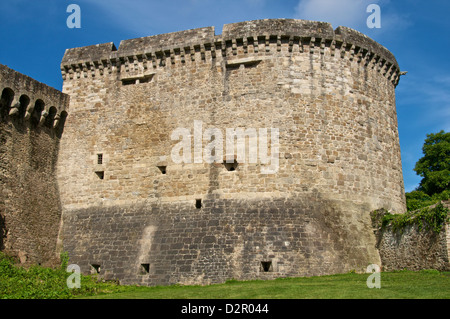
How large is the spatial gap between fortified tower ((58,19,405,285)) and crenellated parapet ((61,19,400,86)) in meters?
0.04

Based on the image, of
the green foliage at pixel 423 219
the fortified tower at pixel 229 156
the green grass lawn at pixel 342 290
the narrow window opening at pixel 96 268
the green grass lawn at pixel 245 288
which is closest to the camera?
the green grass lawn at pixel 342 290

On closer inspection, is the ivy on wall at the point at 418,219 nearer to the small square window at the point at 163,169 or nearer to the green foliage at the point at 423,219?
the green foliage at the point at 423,219

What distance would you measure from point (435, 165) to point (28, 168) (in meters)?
17.4

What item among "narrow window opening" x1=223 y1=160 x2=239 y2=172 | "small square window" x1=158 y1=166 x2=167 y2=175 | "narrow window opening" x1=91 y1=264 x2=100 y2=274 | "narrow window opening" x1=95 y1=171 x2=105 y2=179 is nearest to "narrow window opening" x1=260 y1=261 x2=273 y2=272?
"narrow window opening" x1=223 y1=160 x2=239 y2=172

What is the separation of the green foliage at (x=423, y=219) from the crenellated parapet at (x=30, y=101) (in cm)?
1081

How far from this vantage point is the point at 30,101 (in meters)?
14.9

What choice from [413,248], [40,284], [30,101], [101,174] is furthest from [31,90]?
[413,248]

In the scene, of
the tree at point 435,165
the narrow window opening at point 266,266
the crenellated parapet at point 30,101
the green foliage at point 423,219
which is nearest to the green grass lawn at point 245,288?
the narrow window opening at point 266,266

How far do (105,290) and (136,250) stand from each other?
1932 mm

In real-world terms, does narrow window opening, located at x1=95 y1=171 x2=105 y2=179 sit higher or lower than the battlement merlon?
lower

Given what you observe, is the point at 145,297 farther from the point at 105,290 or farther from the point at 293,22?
the point at 293,22

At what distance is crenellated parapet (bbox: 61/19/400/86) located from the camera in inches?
578

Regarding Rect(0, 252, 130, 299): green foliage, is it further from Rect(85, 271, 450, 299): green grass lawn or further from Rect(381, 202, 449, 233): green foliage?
Result: Rect(381, 202, 449, 233): green foliage

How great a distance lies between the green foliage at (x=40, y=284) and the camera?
34.1 ft
